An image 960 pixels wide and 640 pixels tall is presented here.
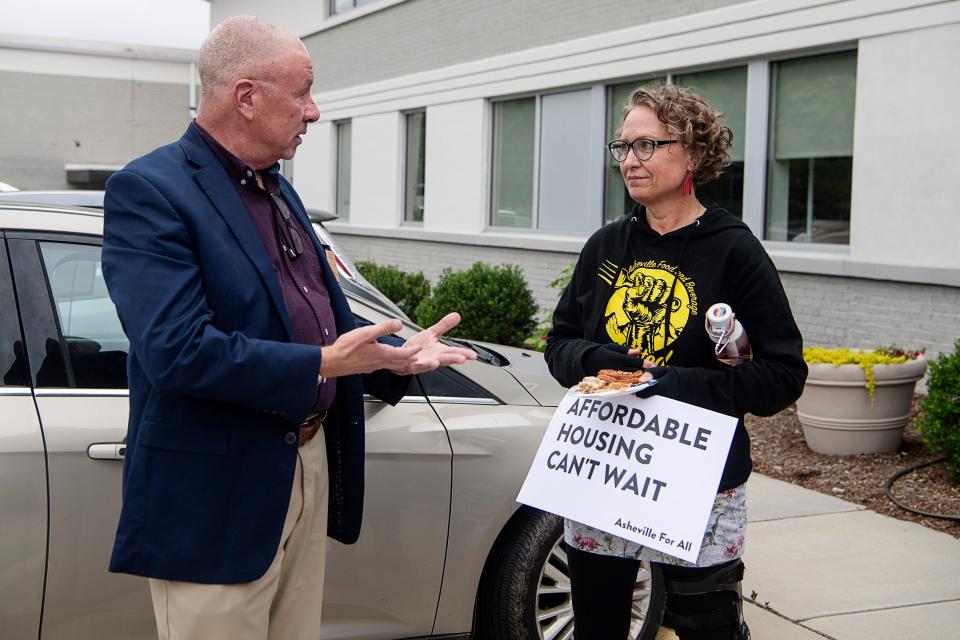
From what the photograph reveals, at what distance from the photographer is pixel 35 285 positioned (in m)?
3.09

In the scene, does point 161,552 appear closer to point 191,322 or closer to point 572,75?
point 191,322

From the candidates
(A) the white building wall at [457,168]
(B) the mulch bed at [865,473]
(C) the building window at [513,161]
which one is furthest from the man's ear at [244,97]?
(A) the white building wall at [457,168]

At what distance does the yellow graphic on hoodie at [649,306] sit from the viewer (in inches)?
104

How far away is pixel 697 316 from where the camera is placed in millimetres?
2621

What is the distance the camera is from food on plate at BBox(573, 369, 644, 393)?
8.40 feet

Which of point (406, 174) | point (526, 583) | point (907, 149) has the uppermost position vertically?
point (406, 174)

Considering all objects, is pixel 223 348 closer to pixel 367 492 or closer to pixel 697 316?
pixel 697 316

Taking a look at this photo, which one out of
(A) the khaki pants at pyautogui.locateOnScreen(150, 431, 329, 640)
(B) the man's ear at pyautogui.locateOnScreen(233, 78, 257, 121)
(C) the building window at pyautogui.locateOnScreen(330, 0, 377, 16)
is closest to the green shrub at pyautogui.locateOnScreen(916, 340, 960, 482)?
(A) the khaki pants at pyautogui.locateOnScreen(150, 431, 329, 640)

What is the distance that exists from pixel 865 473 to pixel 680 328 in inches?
185

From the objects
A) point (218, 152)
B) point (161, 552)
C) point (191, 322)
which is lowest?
point (161, 552)

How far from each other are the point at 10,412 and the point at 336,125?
17.0 metres

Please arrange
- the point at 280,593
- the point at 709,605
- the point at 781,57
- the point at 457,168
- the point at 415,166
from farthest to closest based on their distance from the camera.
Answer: the point at 415,166 < the point at 457,168 < the point at 781,57 < the point at 709,605 < the point at 280,593

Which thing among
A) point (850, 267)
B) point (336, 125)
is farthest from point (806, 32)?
point (336, 125)

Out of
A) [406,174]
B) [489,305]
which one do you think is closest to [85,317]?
[489,305]
